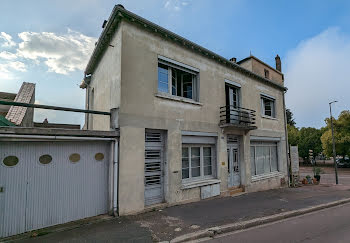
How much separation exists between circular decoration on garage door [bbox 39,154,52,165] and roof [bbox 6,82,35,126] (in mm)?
2588

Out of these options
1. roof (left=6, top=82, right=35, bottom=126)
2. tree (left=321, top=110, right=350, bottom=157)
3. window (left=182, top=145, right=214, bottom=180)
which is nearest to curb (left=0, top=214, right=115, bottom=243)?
window (left=182, top=145, right=214, bottom=180)

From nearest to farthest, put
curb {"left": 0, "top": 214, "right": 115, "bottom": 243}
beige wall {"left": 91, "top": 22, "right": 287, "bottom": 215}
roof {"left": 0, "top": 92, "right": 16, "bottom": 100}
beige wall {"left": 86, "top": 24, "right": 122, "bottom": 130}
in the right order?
curb {"left": 0, "top": 214, "right": 115, "bottom": 243} → beige wall {"left": 91, "top": 22, "right": 287, "bottom": 215} → beige wall {"left": 86, "top": 24, "right": 122, "bottom": 130} → roof {"left": 0, "top": 92, "right": 16, "bottom": 100}

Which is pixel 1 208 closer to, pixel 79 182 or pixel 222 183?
pixel 79 182

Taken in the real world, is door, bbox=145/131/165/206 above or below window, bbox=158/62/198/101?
below

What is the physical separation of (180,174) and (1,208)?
4.84m

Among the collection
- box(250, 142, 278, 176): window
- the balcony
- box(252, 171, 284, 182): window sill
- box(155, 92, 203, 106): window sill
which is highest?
box(155, 92, 203, 106): window sill

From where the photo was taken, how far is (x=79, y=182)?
17.4 ft

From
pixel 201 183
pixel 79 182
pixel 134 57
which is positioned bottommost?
pixel 201 183

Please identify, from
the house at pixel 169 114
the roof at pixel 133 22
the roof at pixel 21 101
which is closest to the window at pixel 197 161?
the house at pixel 169 114

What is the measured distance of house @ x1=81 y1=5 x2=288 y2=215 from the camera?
6137mm

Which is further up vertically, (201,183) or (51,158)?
(51,158)

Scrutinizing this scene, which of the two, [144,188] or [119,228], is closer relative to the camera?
[119,228]

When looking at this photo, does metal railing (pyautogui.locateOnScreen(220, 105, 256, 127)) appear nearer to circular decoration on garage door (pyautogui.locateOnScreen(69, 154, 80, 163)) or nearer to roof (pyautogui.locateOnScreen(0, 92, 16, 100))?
circular decoration on garage door (pyautogui.locateOnScreen(69, 154, 80, 163))

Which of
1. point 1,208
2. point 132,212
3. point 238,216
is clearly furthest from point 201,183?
point 1,208
